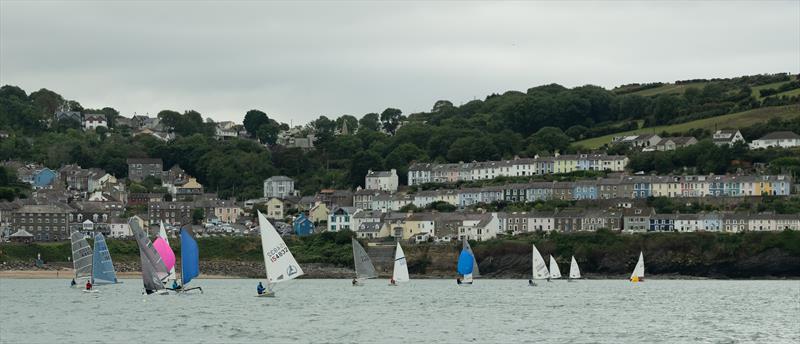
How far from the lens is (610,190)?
395 ft

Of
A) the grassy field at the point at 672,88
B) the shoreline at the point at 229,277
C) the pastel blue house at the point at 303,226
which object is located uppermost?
the grassy field at the point at 672,88

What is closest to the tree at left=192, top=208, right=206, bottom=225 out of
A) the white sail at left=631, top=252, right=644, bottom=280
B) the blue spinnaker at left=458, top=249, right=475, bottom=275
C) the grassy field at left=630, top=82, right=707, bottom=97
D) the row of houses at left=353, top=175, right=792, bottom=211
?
the row of houses at left=353, top=175, right=792, bottom=211

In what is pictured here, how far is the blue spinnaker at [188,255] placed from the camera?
57.0 m

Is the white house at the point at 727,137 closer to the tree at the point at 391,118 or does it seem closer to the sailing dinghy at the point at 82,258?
the tree at the point at 391,118

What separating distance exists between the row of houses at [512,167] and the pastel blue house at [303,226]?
23.4 meters

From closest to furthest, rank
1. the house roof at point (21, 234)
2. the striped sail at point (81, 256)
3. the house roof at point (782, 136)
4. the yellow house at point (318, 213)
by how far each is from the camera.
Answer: the striped sail at point (81, 256)
the house roof at point (21, 234)
the yellow house at point (318, 213)
the house roof at point (782, 136)

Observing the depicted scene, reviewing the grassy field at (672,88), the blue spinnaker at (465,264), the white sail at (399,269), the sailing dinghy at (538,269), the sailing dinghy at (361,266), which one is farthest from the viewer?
the grassy field at (672,88)

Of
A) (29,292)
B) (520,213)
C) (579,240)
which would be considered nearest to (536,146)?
(520,213)

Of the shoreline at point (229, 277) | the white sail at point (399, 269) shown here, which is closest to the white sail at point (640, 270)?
the shoreline at point (229, 277)

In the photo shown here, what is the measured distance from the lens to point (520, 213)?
112562mm

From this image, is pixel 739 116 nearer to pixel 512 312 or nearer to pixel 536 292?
pixel 536 292

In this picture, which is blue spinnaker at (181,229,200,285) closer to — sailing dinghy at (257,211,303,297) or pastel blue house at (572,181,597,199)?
sailing dinghy at (257,211,303,297)

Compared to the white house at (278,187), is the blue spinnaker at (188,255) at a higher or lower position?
lower

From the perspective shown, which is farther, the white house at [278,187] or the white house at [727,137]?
the white house at [278,187]
